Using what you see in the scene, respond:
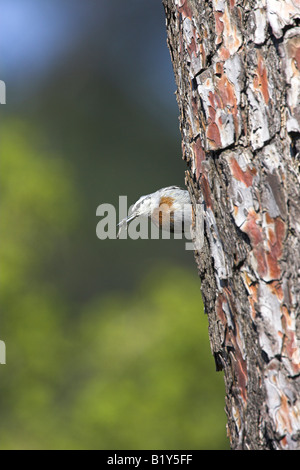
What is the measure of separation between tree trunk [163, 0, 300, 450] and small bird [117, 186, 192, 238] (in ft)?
3.48

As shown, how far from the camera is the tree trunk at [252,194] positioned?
3.92 feet

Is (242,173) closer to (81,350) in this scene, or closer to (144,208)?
(144,208)

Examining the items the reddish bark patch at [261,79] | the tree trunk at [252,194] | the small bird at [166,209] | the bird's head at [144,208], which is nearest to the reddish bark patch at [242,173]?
the tree trunk at [252,194]

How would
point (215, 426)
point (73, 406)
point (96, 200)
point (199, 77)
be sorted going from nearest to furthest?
point (199, 77), point (215, 426), point (73, 406), point (96, 200)

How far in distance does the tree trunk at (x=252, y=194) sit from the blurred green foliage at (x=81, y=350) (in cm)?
271

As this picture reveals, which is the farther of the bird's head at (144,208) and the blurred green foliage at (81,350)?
the blurred green foliage at (81,350)

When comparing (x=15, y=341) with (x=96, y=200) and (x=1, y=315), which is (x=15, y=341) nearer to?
(x=1, y=315)

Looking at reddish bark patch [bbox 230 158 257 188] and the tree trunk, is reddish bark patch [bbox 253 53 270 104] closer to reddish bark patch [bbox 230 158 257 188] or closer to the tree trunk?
the tree trunk

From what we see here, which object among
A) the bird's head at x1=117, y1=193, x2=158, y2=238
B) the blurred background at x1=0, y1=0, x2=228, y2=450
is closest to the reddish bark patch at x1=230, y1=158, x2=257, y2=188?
the bird's head at x1=117, y1=193, x2=158, y2=238

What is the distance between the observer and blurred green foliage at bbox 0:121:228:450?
4.00 metres

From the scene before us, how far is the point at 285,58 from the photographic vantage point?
4.00ft

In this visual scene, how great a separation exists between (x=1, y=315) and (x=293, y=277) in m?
4.03

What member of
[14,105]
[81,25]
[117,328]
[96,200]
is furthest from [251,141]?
[81,25]

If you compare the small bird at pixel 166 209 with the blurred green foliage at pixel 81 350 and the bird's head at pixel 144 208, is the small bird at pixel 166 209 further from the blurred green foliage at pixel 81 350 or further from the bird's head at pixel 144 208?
the blurred green foliage at pixel 81 350
